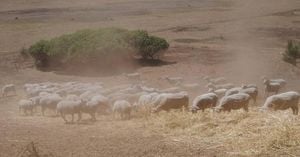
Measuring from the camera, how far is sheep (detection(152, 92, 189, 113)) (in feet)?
61.2

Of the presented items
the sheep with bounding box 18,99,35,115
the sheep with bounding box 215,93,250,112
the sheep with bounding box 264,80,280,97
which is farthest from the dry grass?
the sheep with bounding box 264,80,280,97

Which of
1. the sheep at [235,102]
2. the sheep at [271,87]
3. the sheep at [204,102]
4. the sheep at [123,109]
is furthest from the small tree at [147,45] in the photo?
the sheep at [235,102]

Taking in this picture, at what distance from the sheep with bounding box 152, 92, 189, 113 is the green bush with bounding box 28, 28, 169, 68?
14588mm

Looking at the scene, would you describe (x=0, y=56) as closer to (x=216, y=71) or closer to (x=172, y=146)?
(x=216, y=71)

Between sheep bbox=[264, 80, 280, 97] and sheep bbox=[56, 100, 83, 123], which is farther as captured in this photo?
sheep bbox=[264, 80, 280, 97]

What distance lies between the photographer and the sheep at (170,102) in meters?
18.6

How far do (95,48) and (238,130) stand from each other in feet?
65.8

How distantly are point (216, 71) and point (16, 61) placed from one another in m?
13.1

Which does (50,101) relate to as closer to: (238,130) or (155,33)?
(238,130)

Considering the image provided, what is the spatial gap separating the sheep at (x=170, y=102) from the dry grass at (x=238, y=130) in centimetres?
141

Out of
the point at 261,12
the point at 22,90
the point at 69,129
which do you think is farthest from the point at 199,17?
the point at 69,129

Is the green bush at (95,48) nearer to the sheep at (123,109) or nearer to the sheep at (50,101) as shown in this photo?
the sheep at (50,101)

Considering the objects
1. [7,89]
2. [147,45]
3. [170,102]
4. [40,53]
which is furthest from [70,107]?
[40,53]

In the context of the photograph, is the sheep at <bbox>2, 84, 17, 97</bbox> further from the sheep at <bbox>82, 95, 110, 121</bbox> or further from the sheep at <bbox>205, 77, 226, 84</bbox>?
the sheep at <bbox>205, 77, 226, 84</bbox>
